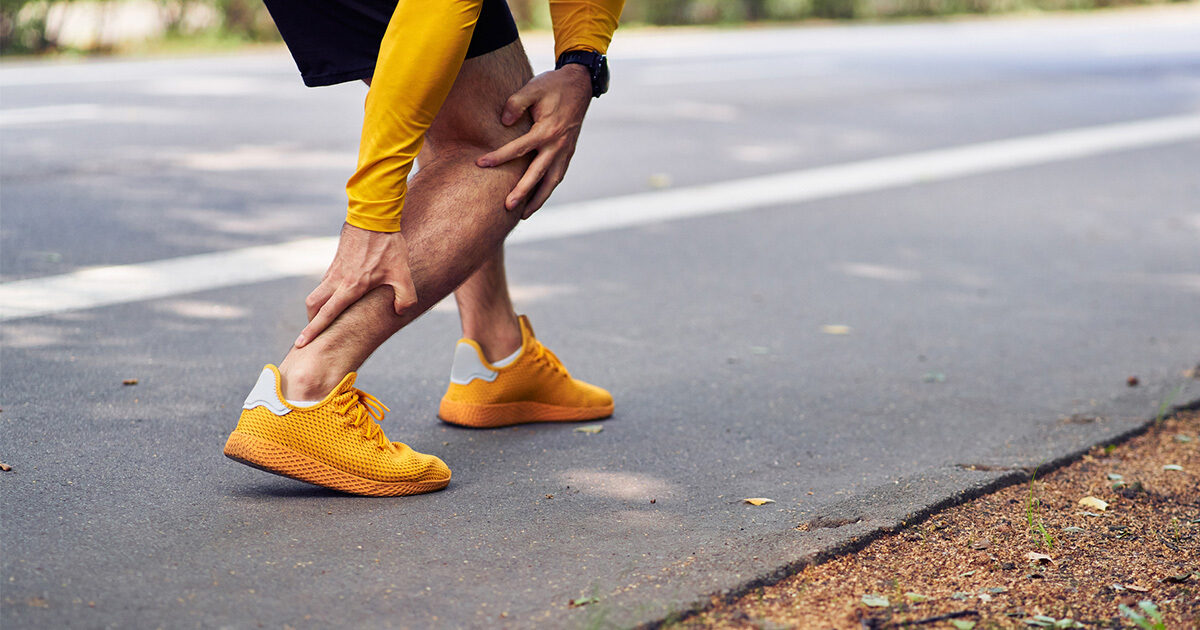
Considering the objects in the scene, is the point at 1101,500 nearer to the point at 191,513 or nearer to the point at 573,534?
the point at 573,534

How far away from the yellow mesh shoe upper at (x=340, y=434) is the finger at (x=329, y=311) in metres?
0.10

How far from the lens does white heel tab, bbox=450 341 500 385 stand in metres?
2.82

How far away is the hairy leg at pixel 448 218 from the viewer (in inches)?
89.9

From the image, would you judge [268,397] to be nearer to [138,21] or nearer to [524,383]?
[524,383]

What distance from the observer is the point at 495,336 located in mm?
2830

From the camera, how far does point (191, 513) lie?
7.34 feet

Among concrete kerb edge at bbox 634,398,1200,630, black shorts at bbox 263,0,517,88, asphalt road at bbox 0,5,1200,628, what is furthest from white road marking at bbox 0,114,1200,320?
concrete kerb edge at bbox 634,398,1200,630

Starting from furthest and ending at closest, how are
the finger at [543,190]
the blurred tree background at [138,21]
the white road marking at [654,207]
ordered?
1. the blurred tree background at [138,21]
2. the white road marking at [654,207]
3. the finger at [543,190]

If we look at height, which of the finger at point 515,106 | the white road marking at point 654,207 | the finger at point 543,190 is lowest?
the white road marking at point 654,207

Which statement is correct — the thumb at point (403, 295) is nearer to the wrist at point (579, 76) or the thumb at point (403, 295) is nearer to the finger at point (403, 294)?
the finger at point (403, 294)

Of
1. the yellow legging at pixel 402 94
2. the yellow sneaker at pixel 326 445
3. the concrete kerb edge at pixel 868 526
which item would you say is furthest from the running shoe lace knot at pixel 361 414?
the concrete kerb edge at pixel 868 526

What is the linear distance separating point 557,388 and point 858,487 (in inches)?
29.2

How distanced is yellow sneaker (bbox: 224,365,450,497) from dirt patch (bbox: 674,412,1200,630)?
718 mm

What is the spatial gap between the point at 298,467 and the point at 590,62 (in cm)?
101
